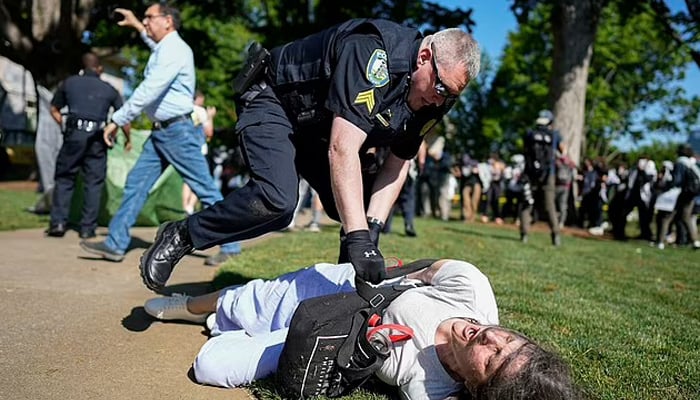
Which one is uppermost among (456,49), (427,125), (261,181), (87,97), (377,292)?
(87,97)

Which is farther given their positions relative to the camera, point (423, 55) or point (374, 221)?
point (374, 221)

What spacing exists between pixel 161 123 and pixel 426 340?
3.72 m

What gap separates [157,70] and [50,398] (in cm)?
329

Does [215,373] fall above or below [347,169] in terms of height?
below

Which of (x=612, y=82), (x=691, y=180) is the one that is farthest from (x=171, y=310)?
(x=612, y=82)

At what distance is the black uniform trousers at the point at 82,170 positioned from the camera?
7043 mm

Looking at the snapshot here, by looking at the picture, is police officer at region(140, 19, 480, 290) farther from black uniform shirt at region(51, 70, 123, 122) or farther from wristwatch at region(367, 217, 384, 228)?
black uniform shirt at region(51, 70, 123, 122)

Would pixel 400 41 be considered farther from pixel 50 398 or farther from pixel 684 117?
pixel 684 117

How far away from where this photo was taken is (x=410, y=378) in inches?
103

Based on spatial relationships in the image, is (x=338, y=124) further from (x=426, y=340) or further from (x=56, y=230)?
(x=56, y=230)

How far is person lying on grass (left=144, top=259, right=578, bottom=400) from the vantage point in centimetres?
230

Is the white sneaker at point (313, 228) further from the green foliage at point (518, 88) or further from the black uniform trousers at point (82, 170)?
the green foliage at point (518, 88)

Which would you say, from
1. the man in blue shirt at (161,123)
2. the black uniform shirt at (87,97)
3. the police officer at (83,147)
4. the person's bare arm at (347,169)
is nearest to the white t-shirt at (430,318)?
the person's bare arm at (347,169)

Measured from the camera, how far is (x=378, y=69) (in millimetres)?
2955
